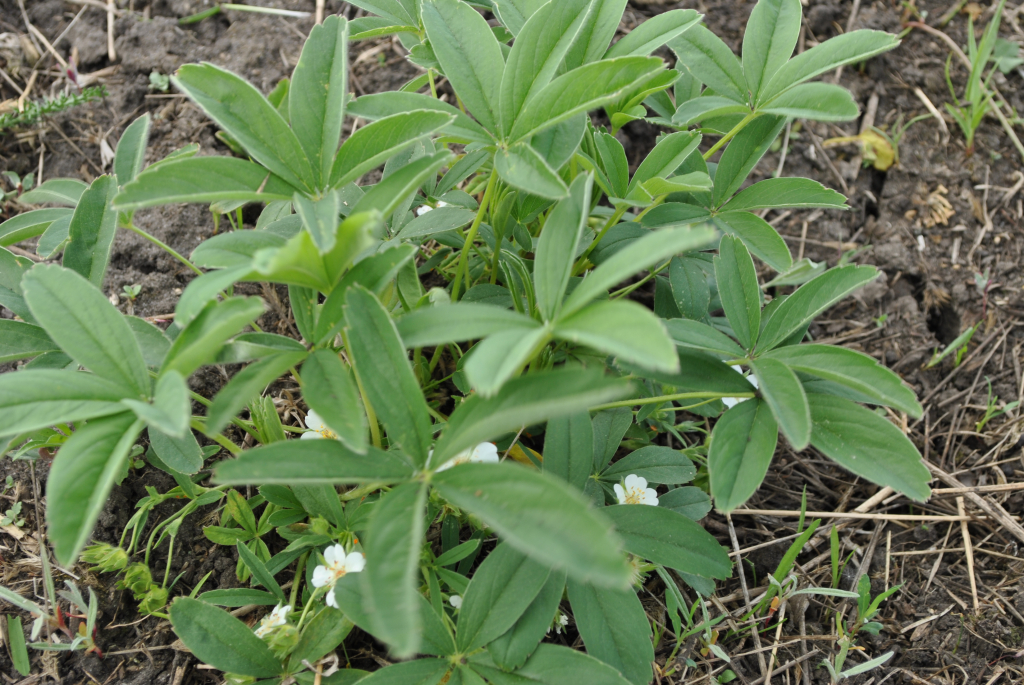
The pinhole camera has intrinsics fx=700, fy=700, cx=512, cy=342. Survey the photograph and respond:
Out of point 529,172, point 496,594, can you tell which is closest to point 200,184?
point 529,172

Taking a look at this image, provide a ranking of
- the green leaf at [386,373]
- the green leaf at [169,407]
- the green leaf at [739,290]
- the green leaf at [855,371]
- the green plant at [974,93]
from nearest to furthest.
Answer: the green leaf at [169,407], the green leaf at [386,373], the green leaf at [855,371], the green leaf at [739,290], the green plant at [974,93]

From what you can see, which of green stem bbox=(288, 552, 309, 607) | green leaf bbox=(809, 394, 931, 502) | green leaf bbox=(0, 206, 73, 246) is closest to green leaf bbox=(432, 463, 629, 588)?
green leaf bbox=(809, 394, 931, 502)

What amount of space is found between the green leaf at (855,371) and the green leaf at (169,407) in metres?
1.00

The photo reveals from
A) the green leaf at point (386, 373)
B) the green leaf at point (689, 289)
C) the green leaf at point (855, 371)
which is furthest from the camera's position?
the green leaf at point (689, 289)

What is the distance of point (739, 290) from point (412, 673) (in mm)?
949

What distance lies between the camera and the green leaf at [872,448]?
1.21m

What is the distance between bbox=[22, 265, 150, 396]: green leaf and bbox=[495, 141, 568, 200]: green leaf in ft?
2.29

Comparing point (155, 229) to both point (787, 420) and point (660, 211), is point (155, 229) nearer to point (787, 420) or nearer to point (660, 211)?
point (660, 211)

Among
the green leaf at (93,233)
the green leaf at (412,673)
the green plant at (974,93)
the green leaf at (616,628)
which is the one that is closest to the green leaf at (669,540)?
the green leaf at (616,628)

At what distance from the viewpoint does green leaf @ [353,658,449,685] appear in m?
1.23

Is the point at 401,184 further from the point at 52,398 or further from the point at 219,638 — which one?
the point at 219,638

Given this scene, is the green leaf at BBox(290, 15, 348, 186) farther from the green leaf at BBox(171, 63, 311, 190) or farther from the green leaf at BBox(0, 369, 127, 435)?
the green leaf at BBox(0, 369, 127, 435)

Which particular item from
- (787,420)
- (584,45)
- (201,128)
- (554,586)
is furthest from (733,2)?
(554,586)

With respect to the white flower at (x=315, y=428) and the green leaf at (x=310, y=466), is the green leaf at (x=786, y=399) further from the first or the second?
the white flower at (x=315, y=428)
